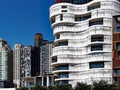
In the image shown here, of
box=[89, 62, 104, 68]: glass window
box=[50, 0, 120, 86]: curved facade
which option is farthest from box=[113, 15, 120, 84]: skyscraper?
box=[89, 62, 104, 68]: glass window

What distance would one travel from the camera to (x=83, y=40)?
103562 mm

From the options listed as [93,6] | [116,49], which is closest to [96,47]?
[116,49]

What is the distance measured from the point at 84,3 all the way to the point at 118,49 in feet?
61.2

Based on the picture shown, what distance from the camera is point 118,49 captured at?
95.9 metres

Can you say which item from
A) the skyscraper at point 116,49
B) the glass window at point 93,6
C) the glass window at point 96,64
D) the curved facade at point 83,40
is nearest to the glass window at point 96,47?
the curved facade at point 83,40

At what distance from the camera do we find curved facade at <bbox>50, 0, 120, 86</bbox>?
96.8m

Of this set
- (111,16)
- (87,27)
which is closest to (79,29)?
(87,27)

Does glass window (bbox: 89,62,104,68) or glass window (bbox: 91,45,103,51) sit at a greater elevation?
glass window (bbox: 91,45,103,51)

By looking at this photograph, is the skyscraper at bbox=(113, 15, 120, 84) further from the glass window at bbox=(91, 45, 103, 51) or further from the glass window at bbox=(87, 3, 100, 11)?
the glass window at bbox=(87, 3, 100, 11)

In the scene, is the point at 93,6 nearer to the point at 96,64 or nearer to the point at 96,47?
the point at 96,47

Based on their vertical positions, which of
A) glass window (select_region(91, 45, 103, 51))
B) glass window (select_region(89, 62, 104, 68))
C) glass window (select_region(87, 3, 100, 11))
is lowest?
glass window (select_region(89, 62, 104, 68))

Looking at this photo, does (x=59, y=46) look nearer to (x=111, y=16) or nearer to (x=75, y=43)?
(x=75, y=43)

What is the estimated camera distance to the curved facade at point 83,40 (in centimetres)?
9675

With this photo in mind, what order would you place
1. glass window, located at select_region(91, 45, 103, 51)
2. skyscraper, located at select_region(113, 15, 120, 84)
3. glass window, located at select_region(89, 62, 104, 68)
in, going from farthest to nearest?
glass window, located at select_region(91, 45, 103, 51) → glass window, located at select_region(89, 62, 104, 68) → skyscraper, located at select_region(113, 15, 120, 84)
